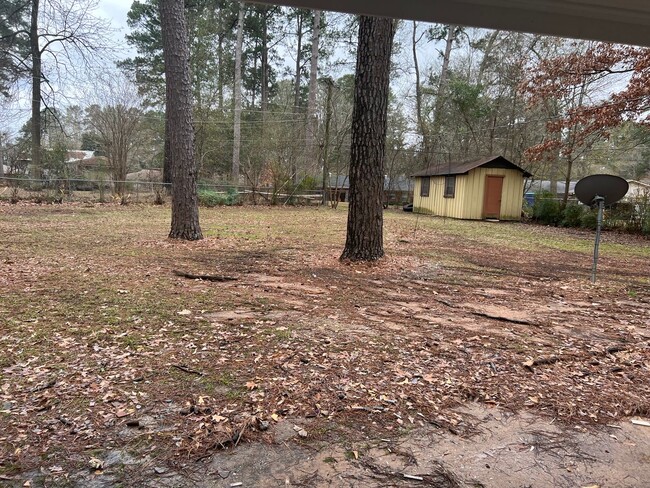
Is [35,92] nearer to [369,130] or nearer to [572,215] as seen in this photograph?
[369,130]

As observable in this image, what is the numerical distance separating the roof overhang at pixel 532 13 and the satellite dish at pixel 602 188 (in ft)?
12.9

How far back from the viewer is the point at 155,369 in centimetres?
230

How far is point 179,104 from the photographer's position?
21.4 feet

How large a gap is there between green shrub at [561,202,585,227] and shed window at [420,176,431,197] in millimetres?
6243

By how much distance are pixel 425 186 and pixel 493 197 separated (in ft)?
13.0

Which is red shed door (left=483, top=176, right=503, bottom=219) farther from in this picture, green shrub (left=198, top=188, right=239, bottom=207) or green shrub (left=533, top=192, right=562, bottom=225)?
green shrub (left=198, top=188, right=239, bottom=207)

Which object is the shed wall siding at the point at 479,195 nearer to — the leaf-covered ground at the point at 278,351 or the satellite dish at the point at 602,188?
the leaf-covered ground at the point at 278,351

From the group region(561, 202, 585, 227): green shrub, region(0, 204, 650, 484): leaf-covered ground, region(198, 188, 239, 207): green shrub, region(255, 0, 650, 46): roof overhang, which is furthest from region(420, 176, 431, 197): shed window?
region(255, 0, 650, 46): roof overhang

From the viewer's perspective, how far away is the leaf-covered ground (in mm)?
1802

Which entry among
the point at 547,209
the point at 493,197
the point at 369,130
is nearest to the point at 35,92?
the point at 369,130

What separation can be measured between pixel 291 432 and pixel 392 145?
21.6 meters

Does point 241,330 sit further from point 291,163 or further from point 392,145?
point 392,145

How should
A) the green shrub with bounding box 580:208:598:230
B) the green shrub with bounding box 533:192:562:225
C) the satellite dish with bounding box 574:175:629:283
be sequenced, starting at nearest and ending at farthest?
1. the satellite dish with bounding box 574:175:629:283
2. the green shrub with bounding box 580:208:598:230
3. the green shrub with bounding box 533:192:562:225

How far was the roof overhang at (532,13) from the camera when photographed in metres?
1.46
